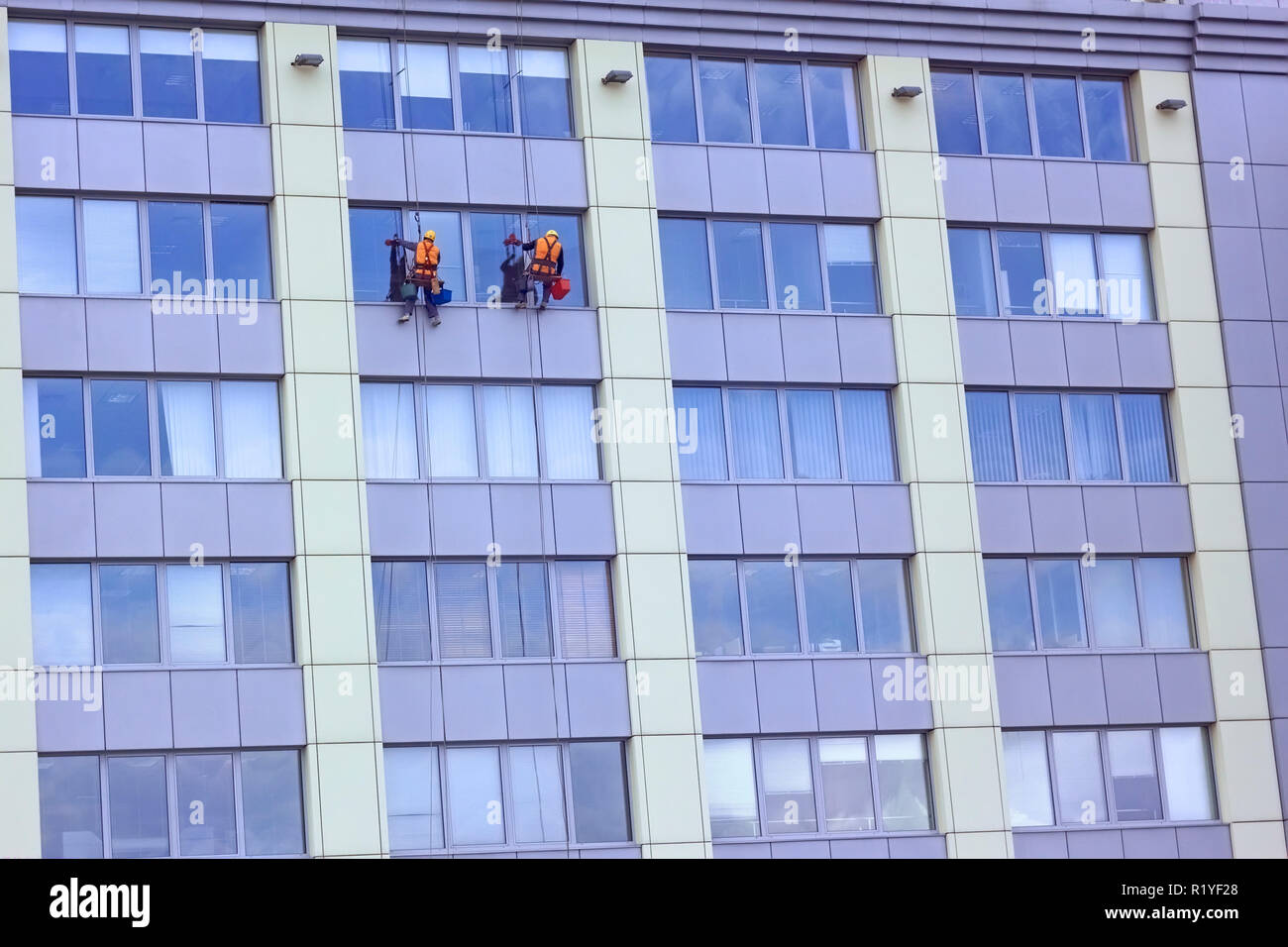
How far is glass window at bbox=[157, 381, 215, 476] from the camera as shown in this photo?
1204 inches

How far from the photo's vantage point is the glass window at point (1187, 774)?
111 feet

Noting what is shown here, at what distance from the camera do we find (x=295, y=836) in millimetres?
29516

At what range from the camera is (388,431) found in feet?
104

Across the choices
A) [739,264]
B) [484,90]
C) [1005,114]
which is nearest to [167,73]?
[484,90]

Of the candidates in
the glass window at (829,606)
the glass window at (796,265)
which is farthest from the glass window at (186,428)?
the glass window at (829,606)

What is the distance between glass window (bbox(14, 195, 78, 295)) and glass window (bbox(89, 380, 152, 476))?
1862mm

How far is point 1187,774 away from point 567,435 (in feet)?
42.8

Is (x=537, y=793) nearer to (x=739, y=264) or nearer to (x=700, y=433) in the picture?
(x=700, y=433)

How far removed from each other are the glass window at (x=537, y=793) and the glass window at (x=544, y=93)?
11.2 meters

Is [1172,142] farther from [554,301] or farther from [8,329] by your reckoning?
[8,329]

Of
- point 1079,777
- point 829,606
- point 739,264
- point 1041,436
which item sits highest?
point 739,264

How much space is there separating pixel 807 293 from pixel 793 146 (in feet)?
9.11

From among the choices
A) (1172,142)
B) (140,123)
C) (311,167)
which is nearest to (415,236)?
(311,167)

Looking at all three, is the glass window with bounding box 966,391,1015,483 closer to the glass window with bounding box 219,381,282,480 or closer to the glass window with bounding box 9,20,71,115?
the glass window with bounding box 219,381,282,480
